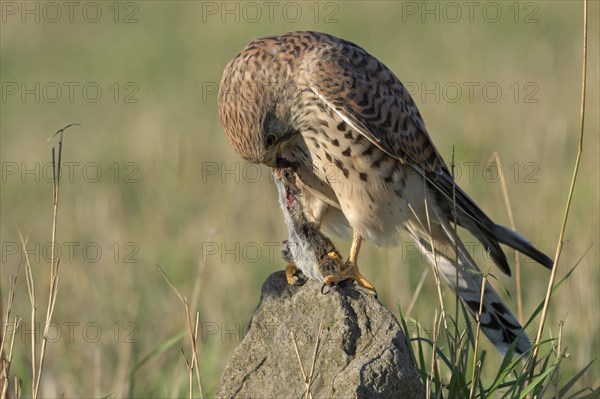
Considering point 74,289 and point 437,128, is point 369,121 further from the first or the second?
point 437,128

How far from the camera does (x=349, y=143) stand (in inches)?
209

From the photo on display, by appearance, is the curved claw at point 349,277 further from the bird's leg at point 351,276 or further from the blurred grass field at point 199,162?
the blurred grass field at point 199,162

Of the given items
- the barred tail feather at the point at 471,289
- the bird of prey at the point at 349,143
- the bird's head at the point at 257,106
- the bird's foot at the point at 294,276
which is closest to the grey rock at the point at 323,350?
the bird's foot at the point at 294,276

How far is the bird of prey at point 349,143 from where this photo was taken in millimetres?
5203

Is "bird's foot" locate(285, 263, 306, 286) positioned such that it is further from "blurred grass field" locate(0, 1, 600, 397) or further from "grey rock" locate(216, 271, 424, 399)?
"blurred grass field" locate(0, 1, 600, 397)

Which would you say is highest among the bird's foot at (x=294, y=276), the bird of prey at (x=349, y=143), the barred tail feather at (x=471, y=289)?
the bird of prey at (x=349, y=143)

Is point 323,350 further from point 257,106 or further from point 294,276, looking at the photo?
point 257,106

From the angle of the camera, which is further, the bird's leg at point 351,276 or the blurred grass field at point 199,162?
the blurred grass field at point 199,162

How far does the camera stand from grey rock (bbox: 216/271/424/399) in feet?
13.7

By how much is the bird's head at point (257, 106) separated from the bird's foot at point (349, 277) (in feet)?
2.02

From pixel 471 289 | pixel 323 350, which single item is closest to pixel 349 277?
pixel 323 350

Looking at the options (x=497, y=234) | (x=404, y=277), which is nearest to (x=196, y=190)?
(x=404, y=277)

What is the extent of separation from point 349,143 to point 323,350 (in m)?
1.29

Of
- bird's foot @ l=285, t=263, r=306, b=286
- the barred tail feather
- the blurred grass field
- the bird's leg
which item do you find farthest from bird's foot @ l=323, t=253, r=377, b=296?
the blurred grass field
